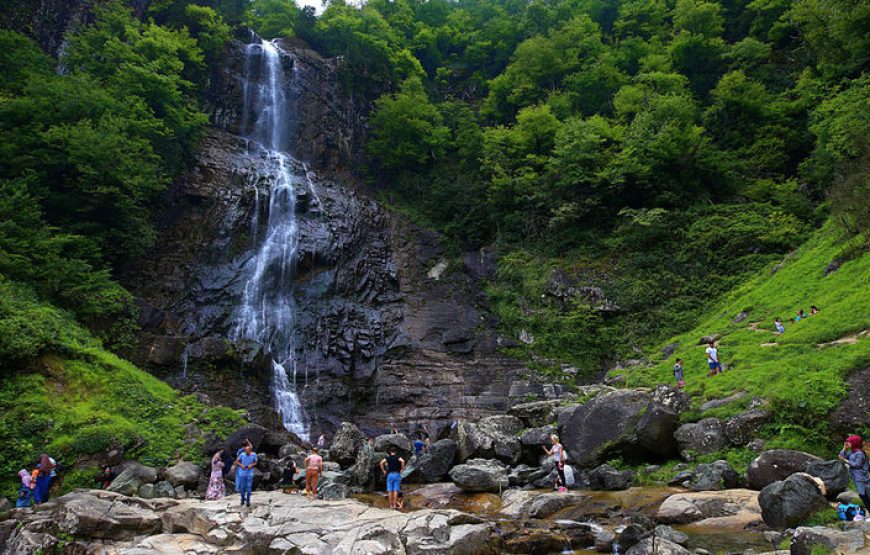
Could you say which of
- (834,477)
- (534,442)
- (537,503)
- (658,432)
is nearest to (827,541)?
(834,477)

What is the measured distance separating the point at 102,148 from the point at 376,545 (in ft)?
70.3

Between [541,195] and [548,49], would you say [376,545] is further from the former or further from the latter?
[548,49]

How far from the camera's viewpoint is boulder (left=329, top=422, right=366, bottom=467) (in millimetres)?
16562

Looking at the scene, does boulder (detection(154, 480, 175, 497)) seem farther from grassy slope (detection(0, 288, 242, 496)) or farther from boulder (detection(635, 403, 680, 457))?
boulder (detection(635, 403, 680, 457))

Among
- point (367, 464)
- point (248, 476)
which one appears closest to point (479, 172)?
point (367, 464)

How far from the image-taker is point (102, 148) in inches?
845

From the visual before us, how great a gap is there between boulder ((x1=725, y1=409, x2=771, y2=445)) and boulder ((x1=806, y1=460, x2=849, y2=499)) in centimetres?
270

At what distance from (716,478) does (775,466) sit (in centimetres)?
115

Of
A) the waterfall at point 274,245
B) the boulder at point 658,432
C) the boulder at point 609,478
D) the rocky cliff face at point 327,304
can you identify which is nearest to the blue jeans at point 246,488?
the boulder at point 609,478

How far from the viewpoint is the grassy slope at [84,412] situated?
45.9ft

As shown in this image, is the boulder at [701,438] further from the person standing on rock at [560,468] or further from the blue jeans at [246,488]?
the blue jeans at [246,488]

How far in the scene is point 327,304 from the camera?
27.2m

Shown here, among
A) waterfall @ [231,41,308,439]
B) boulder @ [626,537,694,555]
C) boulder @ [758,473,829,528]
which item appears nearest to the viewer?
boulder @ [626,537,694,555]

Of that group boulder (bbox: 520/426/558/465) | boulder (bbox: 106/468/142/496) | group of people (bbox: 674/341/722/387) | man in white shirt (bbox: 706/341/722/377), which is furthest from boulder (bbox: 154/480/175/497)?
man in white shirt (bbox: 706/341/722/377)
